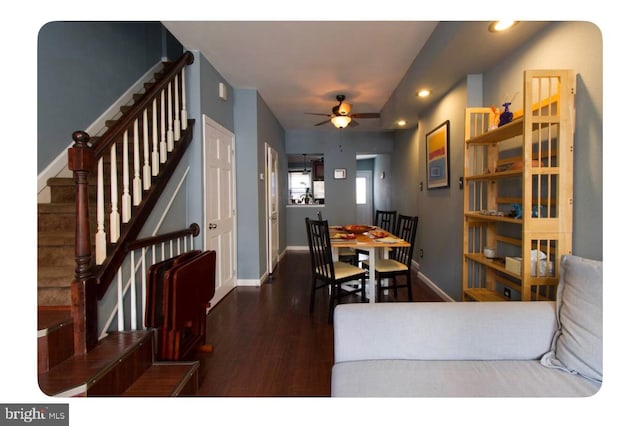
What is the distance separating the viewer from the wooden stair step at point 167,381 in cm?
148

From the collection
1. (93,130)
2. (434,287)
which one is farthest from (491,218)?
(93,130)

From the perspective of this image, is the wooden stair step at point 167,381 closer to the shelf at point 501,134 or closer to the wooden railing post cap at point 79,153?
the wooden railing post cap at point 79,153

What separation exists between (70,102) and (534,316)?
147 inches

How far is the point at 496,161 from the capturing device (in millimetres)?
2203

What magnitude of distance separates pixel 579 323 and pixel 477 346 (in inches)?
14.6

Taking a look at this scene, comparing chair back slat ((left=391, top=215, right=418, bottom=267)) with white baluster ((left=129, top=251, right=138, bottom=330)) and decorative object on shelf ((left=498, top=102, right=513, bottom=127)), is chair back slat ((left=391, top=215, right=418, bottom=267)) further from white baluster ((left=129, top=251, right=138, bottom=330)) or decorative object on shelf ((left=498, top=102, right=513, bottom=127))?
white baluster ((left=129, top=251, right=138, bottom=330))

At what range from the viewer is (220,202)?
10.6ft

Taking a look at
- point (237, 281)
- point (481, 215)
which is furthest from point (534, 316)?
point (237, 281)

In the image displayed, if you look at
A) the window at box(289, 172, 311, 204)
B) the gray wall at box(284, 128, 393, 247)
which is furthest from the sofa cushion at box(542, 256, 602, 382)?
the window at box(289, 172, 311, 204)

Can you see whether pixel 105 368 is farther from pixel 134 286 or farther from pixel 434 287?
pixel 434 287

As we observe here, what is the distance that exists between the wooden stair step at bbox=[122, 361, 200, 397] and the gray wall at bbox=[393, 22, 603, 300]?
216 centimetres

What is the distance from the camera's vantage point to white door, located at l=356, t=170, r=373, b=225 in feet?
27.9

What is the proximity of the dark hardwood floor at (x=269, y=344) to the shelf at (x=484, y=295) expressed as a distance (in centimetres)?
98
